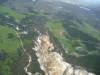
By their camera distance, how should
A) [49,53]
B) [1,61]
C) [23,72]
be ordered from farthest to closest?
[49,53] → [1,61] → [23,72]

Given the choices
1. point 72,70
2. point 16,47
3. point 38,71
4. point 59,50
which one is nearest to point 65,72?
point 72,70

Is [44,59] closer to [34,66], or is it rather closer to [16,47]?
[34,66]

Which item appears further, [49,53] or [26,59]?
[49,53]

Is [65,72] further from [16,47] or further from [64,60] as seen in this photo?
[16,47]

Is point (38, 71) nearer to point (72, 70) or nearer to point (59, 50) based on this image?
point (72, 70)

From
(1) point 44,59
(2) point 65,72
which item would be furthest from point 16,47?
(2) point 65,72

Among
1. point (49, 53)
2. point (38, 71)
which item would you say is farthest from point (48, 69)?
point (49, 53)

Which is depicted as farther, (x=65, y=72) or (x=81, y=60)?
(x=81, y=60)

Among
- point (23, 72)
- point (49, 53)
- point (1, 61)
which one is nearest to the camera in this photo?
point (23, 72)
